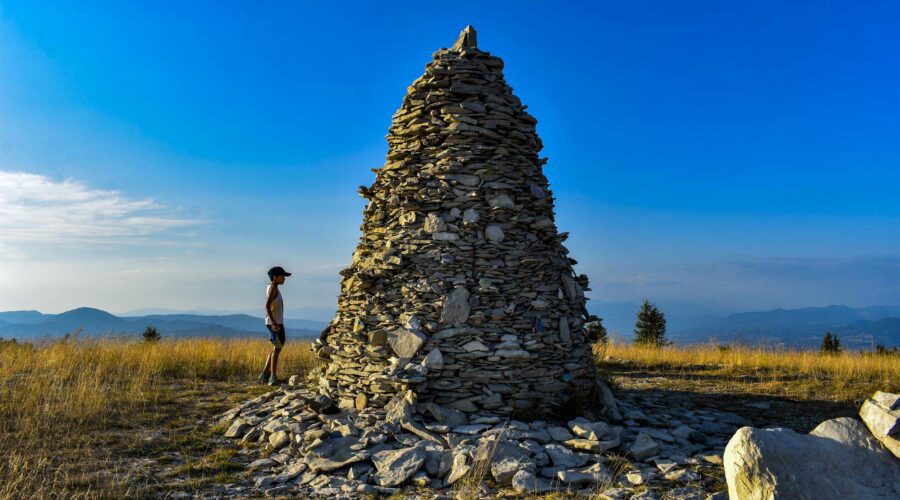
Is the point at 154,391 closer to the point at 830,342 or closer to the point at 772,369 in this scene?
the point at 772,369

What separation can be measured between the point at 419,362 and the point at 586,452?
238 cm

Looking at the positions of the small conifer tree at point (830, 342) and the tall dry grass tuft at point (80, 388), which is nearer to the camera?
the tall dry grass tuft at point (80, 388)

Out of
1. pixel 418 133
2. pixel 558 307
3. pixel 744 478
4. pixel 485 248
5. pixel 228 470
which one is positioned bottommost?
pixel 228 470

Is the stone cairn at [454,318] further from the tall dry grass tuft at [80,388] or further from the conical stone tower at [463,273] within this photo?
the tall dry grass tuft at [80,388]

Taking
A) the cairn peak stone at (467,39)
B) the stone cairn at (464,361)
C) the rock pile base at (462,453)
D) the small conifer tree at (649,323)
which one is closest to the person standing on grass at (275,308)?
the stone cairn at (464,361)

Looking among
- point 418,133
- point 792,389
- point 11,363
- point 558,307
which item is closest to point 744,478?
point 558,307

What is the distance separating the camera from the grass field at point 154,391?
6.02 metres

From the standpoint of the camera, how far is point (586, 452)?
6.11 metres

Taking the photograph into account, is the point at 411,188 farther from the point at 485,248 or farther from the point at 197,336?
the point at 197,336

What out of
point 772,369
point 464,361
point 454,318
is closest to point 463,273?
point 454,318

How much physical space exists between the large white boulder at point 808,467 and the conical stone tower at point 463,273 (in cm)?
346

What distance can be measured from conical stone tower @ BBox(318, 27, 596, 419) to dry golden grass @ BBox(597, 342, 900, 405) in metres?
5.58

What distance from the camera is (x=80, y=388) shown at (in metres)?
9.38

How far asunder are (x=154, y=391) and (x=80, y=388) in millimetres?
1293
